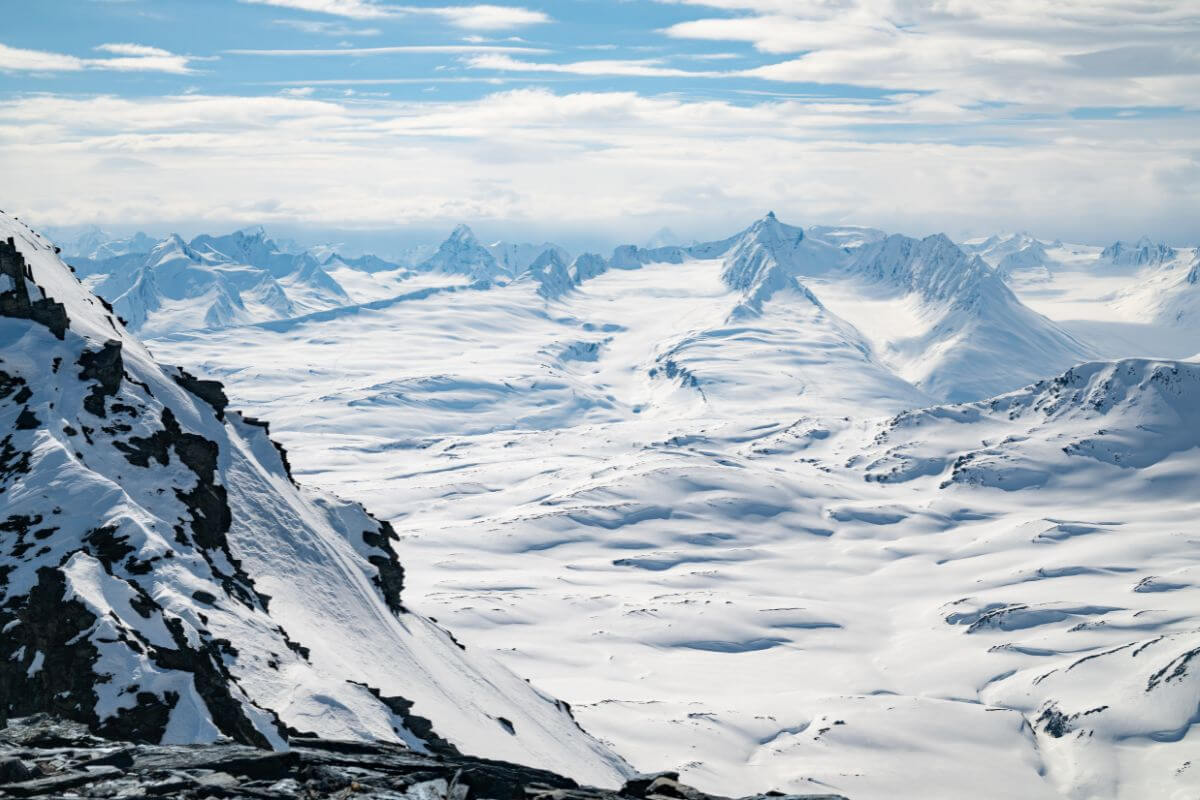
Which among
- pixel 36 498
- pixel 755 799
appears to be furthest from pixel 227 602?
pixel 755 799

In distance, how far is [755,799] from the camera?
34.3m

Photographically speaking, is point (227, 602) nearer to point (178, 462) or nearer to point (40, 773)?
point (178, 462)

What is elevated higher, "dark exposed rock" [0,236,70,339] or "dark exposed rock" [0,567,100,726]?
"dark exposed rock" [0,236,70,339]

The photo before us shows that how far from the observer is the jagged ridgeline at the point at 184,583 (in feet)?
212

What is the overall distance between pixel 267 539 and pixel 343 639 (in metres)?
14.0

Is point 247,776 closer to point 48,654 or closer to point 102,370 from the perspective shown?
point 48,654

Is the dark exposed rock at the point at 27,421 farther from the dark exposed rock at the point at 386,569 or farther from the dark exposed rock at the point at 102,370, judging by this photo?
the dark exposed rock at the point at 386,569

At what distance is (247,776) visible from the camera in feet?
106

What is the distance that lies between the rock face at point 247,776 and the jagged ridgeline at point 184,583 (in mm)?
26990

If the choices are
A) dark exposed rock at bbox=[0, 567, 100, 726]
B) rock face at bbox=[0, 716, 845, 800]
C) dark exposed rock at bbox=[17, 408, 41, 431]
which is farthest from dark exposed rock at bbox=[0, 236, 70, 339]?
rock face at bbox=[0, 716, 845, 800]

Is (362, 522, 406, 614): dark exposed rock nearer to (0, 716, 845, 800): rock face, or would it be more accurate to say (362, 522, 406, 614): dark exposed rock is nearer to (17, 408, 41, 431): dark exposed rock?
(17, 408, 41, 431): dark exposed rock

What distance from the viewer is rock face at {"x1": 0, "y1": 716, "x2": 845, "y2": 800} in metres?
30.6

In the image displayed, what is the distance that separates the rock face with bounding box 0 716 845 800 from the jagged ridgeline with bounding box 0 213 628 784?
2699 cm

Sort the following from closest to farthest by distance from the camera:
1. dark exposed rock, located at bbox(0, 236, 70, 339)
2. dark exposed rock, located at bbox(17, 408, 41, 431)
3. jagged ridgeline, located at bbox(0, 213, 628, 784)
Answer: jagged ridgeline, located at bbox(0, 213, 628, 784)
dark exposed rock, located at bbox(17, 408, 41, 431)
dark exposed rock, located at bbox(0, 236, 70, 339)
